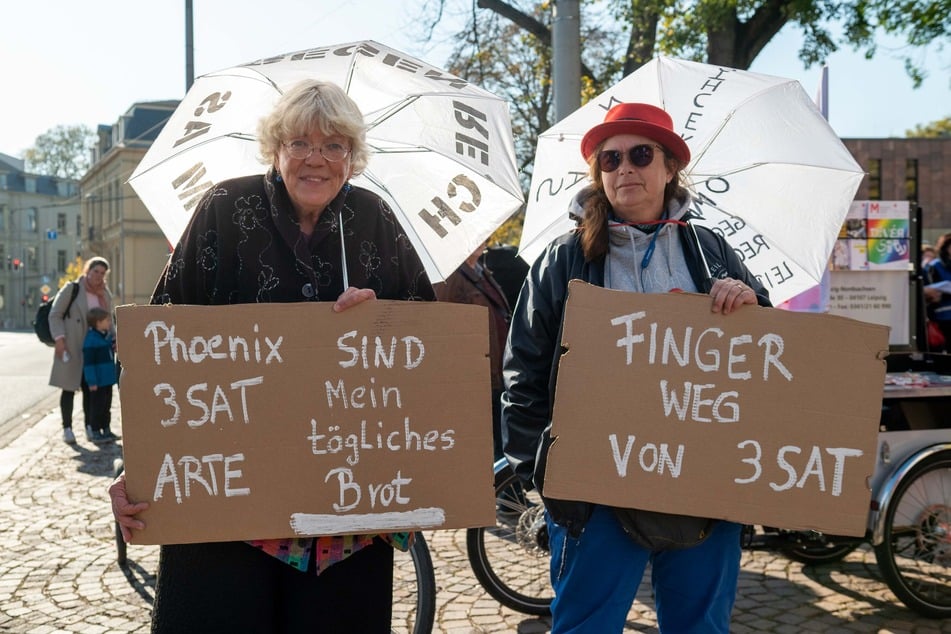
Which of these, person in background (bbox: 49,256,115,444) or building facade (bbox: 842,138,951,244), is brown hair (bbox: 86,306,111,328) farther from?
building facade (bbox: 842,138,951,244)

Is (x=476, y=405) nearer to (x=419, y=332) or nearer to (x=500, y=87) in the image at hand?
(x=419, y=332)

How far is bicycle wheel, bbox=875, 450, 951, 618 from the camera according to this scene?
159 inches

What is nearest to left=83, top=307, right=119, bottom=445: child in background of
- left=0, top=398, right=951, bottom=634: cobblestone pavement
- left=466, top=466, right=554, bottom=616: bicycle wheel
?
left=0, top=398, right=951, bottom=634: cobblestone pavement

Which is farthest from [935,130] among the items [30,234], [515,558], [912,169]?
[30,234]

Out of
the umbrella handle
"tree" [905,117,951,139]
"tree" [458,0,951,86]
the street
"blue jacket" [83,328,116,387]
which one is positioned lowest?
the street

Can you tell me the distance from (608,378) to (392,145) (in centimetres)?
168

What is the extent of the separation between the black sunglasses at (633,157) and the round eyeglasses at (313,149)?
0.77 meters

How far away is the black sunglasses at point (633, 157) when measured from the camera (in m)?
2.49

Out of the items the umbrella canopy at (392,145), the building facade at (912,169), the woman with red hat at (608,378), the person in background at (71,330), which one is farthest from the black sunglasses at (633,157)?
the building facade at (912,169)

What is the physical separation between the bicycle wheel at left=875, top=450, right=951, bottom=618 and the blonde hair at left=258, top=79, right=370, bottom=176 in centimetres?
319

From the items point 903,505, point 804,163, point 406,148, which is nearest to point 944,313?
point 903,505

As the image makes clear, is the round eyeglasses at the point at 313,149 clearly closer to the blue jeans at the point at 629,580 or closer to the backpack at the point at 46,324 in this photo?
the blue jeans at the point at 629,580

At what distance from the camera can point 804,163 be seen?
3.87 m

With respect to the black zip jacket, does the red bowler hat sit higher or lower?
higher
